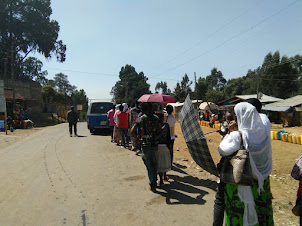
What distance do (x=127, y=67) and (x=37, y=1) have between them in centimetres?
4259

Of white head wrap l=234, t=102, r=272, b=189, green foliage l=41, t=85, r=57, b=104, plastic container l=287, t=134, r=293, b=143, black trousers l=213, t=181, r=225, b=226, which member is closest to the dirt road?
black trousers l=213, t=181, r=225, b=226

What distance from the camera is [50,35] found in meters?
39.5

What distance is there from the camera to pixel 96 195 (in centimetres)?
431

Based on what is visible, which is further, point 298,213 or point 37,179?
point 37,179

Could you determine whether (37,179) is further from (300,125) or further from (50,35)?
(50,35)

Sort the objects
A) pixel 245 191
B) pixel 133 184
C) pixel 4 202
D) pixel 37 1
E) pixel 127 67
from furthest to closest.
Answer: pixel 127 67
pixel 37 1
pixel 133 184
pixel 4 202
pixel 245 191

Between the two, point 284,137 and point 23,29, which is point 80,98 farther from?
point 284,137

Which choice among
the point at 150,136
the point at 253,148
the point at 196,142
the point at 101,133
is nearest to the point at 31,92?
the point at 101,133

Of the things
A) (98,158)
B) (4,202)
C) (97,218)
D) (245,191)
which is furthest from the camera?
(98,158)

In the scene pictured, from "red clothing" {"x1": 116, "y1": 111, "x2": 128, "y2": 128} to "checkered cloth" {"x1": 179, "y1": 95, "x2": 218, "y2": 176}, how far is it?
525 centimetres

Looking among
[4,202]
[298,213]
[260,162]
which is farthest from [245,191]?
[4,202]

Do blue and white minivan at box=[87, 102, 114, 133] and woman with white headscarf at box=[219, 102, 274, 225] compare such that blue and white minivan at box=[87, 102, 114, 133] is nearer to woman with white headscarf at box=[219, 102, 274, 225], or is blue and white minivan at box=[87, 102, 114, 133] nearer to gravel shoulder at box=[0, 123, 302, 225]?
gravel shoulder at box=[0, 123, 302, 225]

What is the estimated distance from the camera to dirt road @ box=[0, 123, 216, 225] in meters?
3.46

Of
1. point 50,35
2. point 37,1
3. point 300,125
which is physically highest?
point 37,1
